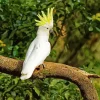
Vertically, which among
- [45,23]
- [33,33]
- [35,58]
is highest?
[45,23]

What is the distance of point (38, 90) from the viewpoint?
3436mm

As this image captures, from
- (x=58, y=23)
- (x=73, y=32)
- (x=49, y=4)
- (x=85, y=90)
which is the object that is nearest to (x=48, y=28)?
(x=85, y=90)

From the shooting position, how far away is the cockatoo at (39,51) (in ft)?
9.52

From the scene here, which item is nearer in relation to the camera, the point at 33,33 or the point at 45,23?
the point at 45,23

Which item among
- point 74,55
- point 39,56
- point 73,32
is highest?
point 39,56

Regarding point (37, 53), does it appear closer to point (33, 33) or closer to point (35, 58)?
point (35, 58)

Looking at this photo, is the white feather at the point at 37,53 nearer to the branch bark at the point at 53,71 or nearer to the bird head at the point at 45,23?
the bird head at the point at 45,23

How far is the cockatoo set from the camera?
2903mm

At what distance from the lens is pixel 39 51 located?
9.73 feet

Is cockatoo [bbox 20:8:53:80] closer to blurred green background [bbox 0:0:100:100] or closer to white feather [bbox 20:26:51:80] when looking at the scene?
white feather [bbox 20:26:51:80]

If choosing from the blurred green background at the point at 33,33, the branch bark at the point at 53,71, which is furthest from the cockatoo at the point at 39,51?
the blurred green background at the point at 33,33

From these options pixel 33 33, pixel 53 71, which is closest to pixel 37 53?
pixel 53 71

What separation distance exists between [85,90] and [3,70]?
526 mm

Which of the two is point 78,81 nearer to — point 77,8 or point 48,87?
point 48,87
